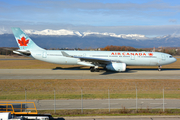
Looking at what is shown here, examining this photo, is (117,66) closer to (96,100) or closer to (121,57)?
(121,57)

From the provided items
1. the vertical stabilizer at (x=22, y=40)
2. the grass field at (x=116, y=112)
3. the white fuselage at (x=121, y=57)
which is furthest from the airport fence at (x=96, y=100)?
the vertical stabilizer at (x=22, y=40)

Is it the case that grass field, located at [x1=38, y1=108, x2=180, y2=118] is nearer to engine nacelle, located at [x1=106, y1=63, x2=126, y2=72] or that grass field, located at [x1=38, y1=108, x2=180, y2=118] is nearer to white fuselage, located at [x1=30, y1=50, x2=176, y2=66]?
engine nacelle, located at [x1=106, y1=63, x2=126, y2=72]

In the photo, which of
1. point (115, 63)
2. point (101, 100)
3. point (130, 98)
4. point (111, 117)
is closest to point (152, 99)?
point (130, 98)

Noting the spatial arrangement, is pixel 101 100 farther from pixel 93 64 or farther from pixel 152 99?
pixel 93 64

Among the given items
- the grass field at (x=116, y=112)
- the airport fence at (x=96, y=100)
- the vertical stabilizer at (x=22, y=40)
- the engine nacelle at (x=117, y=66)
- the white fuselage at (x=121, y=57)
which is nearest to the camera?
the grass field at (x=116, y=112)

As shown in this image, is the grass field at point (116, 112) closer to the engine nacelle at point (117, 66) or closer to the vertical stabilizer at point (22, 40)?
the engine nacelle at point (117, 66)

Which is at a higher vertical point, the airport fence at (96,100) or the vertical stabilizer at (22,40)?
the vertical stabilizer at (22,40)

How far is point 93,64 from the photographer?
102ft

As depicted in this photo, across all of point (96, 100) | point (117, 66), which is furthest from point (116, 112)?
point (117, 66)

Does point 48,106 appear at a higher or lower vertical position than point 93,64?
lower

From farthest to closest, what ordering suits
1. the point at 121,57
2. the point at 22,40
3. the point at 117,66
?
1. the point at 22,40
2. the point at 121,57
3. the point at 117,66

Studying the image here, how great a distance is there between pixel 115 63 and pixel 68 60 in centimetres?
902

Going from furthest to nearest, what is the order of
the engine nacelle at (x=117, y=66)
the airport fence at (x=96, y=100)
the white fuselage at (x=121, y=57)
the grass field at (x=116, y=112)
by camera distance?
1. the white fuselage at (x=121, y=57)
2. the engine nacelle at (x=117, y=66)
3. the airport fence at (x=96, y=100)
4. the grass field at (x=116, y=112)

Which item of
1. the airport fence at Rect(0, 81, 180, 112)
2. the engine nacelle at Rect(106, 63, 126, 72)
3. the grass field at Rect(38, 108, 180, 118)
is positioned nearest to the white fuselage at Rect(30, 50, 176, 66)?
the engine nacelle at Rect(106, 63, 126, 72)
